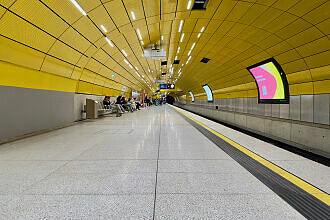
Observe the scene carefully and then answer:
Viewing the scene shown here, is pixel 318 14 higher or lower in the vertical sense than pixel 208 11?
lower

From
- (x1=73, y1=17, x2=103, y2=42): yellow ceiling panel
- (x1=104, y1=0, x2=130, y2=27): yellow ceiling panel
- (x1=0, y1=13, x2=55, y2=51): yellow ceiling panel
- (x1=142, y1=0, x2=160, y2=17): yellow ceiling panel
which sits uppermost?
(x1=142, y1=0, x2=160, y2=17): yellow ceiling panel

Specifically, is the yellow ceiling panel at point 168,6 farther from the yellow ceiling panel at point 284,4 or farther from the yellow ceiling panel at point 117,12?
the yellow ceiling panel at point 284,4

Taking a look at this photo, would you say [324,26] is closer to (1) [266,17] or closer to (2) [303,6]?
(2) [303,6]

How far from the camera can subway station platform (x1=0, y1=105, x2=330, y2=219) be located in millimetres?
1895

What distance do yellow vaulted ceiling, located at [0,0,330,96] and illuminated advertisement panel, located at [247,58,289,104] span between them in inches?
13.4

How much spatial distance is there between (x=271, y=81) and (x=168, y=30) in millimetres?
6439

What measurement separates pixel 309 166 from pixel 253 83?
924cm

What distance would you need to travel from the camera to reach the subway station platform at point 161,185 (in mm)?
1895

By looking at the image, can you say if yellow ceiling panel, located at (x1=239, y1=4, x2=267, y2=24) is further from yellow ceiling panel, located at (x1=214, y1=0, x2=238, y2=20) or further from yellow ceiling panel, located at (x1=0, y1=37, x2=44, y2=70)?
yellow ceiling panel, located at (x1=0, y1=37, x2=44, y2=70)

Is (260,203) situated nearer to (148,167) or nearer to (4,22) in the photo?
(148,167)

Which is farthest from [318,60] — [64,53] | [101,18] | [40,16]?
[64,53]

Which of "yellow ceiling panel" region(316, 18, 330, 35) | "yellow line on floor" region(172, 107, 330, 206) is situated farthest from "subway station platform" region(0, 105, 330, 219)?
"yellow ceiling panel" region(316, 18, 330, 35)

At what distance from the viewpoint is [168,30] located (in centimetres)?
926

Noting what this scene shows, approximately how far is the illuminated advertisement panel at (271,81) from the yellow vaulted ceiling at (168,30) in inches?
13.4
